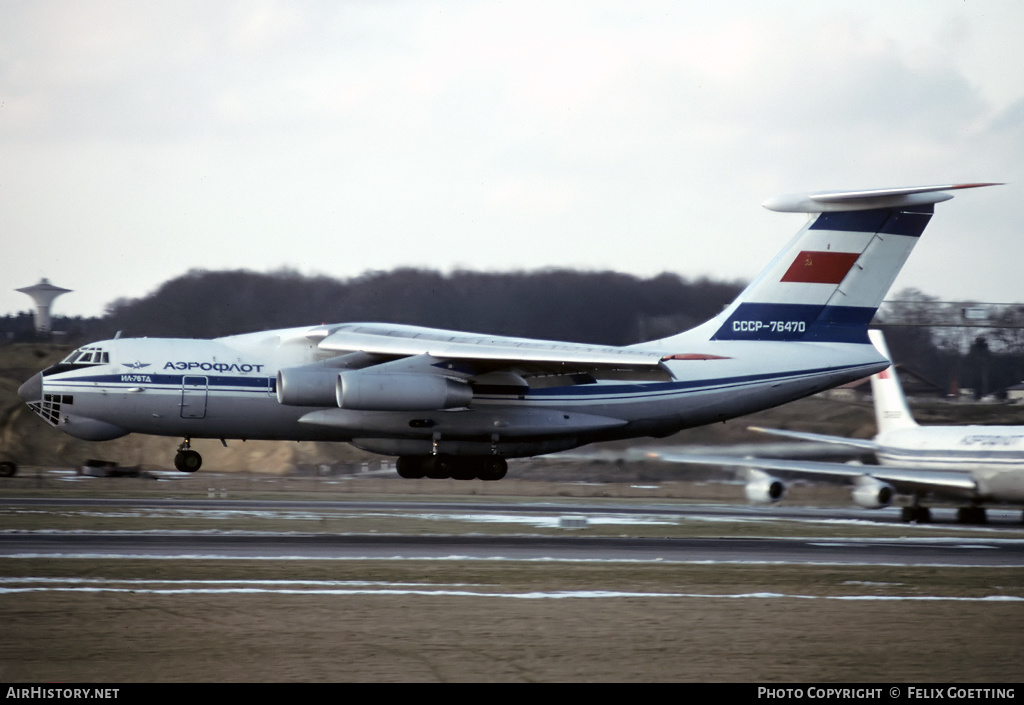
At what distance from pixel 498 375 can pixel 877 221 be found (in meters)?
8.30

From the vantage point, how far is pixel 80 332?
2958cm

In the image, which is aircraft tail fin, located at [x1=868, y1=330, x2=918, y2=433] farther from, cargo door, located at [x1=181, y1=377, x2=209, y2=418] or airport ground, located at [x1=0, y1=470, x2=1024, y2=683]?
cargo door, located at [x1=181, y1=377, x2=209, y2=418]

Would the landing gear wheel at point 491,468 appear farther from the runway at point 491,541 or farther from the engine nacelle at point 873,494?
the engine nacelle at point 873,494

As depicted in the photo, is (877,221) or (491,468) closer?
(491,468)

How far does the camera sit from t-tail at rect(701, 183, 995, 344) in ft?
77.4

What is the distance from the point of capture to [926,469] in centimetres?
2897

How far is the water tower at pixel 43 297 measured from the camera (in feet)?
101

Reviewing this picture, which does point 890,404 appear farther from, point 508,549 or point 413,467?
point 508,549

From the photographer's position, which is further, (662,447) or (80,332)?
(662,447)

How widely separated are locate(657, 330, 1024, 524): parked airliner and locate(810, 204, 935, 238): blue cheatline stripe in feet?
12.0

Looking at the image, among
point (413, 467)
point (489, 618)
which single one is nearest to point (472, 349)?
point (413, 467)

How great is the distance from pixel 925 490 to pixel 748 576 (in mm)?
13862

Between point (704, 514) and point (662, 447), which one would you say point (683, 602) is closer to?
point (704, 514)

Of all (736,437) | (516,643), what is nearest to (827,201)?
(736,437)
